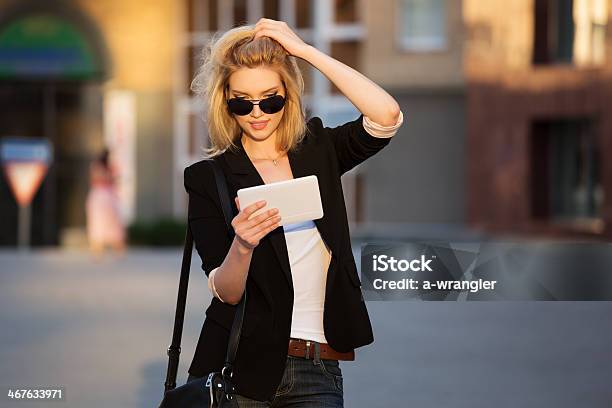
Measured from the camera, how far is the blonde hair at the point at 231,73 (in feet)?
11.5

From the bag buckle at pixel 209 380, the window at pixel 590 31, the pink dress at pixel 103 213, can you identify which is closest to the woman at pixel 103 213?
the pink dress at pixel 103 213

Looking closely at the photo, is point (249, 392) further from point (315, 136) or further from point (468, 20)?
point (468, 20)

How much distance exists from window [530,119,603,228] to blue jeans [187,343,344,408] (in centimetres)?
2468

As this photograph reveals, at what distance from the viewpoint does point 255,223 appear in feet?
10.2

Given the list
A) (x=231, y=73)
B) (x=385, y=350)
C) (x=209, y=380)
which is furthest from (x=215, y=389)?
(x=385, y=350)

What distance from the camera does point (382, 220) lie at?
3055 centimetres

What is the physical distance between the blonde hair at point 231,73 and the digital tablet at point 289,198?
1.40 ft

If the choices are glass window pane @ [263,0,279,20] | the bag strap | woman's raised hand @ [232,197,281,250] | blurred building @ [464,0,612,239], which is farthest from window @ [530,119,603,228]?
woman's raised hand @ [232,197,281,250]

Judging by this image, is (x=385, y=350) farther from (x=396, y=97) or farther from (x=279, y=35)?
(x=396, y=97)

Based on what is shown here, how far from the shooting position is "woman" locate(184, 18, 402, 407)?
3408 millimetres

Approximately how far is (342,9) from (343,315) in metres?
27.3

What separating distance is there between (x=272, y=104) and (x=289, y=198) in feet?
1.56
